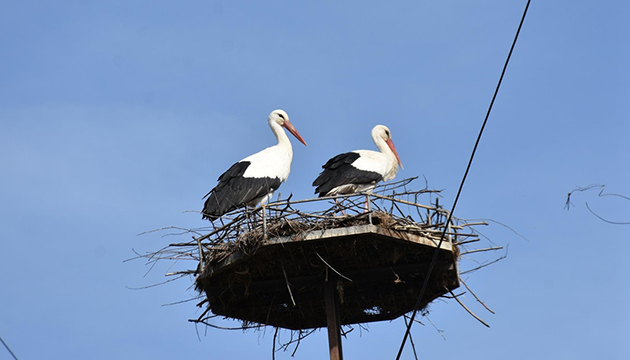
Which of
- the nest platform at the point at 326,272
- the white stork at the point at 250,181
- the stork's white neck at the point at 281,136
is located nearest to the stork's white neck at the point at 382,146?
the stork's white neck at the point at 281,136

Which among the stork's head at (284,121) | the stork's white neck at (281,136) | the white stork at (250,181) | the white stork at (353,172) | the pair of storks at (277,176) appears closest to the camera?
the white stork at (250,181)

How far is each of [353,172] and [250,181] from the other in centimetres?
130

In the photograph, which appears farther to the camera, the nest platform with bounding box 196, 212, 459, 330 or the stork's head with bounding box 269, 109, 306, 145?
the stork's head with bounding box 269, 109, 306, 145

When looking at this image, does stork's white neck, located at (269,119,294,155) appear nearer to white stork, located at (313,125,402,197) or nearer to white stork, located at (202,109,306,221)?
white stork, located at (202,109,306,221)

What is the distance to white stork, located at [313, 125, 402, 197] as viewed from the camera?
1161 centimetres

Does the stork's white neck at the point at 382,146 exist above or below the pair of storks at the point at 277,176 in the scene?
above

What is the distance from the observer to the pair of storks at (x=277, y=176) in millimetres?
11148

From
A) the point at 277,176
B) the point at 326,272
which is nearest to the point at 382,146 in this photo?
the point at 277,176

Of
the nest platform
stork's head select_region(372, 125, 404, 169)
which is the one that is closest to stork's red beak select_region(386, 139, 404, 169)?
stork's head select_region(372, 125, 404, 169)

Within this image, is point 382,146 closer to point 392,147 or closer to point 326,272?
point 392,147

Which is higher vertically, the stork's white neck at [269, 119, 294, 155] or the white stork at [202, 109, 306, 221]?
the stork's white neck at [269, 119, 294, 155]

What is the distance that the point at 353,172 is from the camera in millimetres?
11789

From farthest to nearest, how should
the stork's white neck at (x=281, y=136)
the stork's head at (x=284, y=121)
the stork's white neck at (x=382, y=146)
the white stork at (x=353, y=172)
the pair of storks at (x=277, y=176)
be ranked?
the stork's head at (x=284, y=121) < the stork's white neck at (x=382, y=146) < the stork's white neck at (x=281, y=136) < the white stork at (x=353, y=172) < the pair of storks at (x=277, y=176)

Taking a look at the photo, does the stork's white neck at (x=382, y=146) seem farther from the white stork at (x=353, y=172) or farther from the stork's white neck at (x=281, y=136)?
the stork's white neck at (x=281, y=136)
